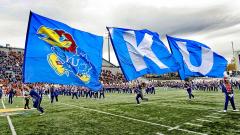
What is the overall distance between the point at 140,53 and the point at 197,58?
5.99 meters

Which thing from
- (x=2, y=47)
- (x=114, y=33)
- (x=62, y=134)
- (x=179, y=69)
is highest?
(x=2, y=47)

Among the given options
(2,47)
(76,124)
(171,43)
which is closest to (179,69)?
(171,43)

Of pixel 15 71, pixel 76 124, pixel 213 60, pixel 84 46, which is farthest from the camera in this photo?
pixel 15 71

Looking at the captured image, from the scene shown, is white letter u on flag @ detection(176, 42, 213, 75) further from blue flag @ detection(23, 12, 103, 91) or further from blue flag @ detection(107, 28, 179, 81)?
blue flag @ detection(23, 12, 103, 91)

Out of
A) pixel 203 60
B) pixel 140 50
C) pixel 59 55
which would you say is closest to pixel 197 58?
pixel 203 60

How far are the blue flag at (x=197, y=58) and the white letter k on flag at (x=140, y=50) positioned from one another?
104 inches

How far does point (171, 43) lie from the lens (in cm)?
1853

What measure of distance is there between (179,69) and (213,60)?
3502 mm

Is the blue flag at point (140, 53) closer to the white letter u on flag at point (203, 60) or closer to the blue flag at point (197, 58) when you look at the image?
the blue flag at point (197, 58)

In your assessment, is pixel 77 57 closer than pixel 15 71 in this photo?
Yes

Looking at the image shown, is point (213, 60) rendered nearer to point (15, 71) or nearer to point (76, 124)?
Result: point (76, 124)

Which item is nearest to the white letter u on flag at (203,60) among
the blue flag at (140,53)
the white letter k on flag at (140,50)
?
the blue flag at (140,53)

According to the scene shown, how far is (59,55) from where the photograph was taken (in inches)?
463

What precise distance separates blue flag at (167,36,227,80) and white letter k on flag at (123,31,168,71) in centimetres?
264
